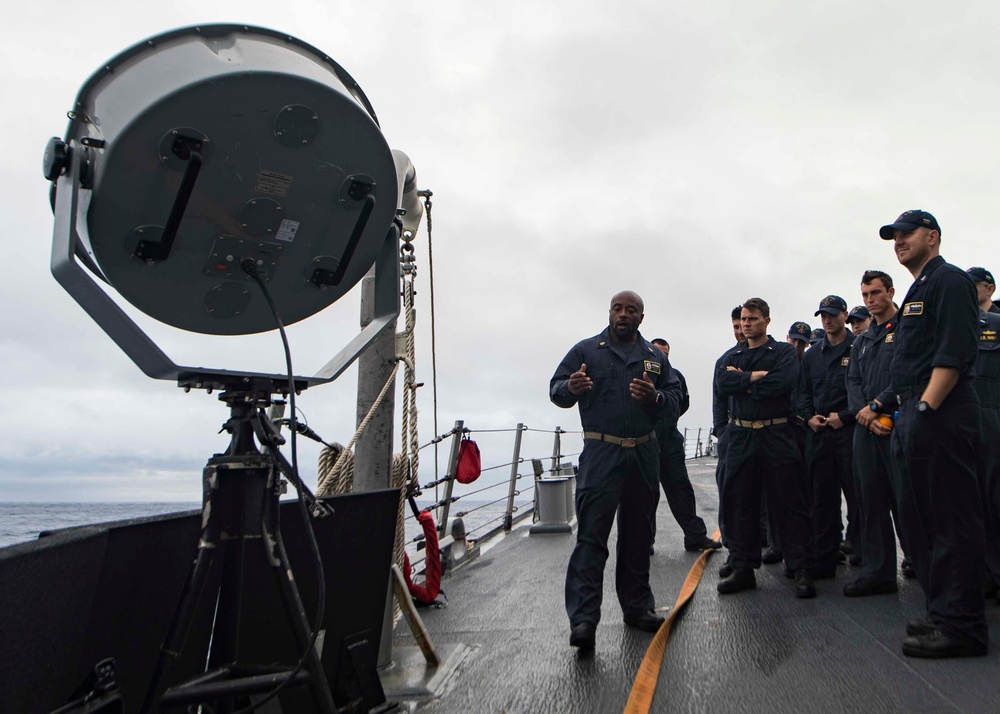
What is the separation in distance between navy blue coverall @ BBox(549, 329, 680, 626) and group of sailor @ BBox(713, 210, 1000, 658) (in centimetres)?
103

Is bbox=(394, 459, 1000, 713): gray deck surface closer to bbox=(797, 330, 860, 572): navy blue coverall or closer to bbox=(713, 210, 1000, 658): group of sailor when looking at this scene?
bbox=(713, 210, 1000, 658): group of sailor

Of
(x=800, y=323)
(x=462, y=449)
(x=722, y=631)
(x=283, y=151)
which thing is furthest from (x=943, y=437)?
(x=800, y=323)

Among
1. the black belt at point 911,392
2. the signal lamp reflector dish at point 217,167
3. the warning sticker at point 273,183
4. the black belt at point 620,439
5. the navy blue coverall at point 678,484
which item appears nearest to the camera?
the signal lamp reflector dish at point 217,167

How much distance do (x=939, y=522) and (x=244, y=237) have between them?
312cm

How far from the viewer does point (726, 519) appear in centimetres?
475

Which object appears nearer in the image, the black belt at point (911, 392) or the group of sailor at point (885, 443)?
the group of sailor at point (885, 443)

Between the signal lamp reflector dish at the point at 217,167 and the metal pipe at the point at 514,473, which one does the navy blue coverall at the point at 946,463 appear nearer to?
the signal lamp reflector dish at the point at 217,167

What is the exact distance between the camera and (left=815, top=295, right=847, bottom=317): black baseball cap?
214 inches

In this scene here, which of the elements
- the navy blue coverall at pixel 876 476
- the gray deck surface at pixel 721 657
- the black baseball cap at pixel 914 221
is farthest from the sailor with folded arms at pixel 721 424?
the black baseball cap at pixel 914 221

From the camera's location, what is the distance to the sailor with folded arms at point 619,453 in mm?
3635

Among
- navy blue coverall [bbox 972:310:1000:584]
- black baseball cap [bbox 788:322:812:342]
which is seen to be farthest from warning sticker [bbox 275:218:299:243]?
black baseball cap [bbox 788:322:812:342]

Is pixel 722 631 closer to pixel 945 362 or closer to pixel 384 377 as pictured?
pixel 945 362

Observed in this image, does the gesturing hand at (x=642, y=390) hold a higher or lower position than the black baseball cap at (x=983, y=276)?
lower

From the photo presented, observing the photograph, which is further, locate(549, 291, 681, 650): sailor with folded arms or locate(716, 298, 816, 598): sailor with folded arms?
locate(716, 298, 816, 598): sailor with folded arms
